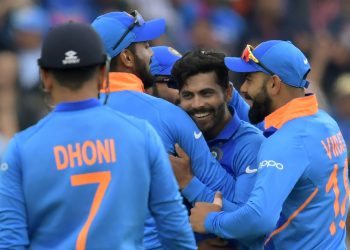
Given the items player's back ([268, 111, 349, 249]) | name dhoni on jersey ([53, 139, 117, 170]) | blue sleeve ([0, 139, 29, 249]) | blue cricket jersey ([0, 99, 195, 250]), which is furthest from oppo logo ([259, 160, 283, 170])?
blue sleeve ([0, 139, 29, 249])

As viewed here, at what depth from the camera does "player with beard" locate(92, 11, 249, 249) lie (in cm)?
514

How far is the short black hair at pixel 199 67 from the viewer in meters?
5.59

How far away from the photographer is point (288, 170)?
509 cm

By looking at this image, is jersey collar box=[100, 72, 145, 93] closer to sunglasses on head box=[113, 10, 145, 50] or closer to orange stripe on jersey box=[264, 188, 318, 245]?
sunglasses on head box=[113, 10, 145, 50]

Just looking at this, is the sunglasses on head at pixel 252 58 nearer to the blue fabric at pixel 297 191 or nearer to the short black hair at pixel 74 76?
the blue fabric at pixel 297 191

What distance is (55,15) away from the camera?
1186 centimetres

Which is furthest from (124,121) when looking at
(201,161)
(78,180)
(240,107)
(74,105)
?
(240,107)

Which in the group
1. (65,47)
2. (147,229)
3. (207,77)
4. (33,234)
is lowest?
(147,229)

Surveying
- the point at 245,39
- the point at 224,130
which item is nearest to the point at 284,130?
the point at 224,130

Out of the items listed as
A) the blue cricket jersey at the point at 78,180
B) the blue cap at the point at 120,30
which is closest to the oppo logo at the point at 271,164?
the blue cap at the point at 120,30

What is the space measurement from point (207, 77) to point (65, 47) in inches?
68.1

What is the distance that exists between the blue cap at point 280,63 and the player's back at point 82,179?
1.58m

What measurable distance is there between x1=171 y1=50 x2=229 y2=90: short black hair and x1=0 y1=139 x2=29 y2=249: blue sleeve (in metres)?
1.80

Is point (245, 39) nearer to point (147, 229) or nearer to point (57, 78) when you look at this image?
point (147, 229)
